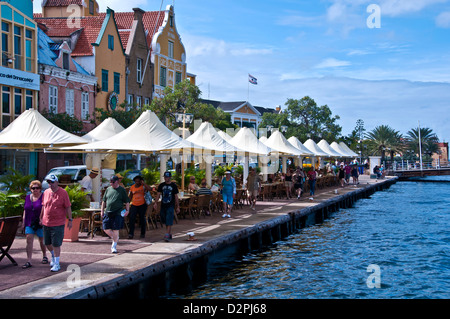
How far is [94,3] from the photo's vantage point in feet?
159

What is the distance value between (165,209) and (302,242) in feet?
24.7

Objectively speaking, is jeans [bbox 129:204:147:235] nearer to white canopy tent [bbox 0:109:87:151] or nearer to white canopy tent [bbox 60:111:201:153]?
white canopy tent [bbox 60:111:201:153]

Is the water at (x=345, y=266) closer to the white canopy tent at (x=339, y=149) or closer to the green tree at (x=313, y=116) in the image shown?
the white canopy tent at (x=339, y=149)

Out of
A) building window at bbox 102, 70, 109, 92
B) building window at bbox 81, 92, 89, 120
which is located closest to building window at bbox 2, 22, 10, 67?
building window at bbox 81, 92, 89, 120

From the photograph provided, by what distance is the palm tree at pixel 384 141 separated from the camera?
3374 inches

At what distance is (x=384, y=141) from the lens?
281 ft

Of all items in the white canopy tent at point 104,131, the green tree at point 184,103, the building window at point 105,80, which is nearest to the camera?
the white canopy tent at point 104,131

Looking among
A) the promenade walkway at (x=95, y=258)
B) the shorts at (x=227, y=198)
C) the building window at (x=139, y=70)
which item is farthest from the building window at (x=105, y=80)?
the promenade walkway at (x=95, y=258)

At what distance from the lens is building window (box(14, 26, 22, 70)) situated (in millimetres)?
30656

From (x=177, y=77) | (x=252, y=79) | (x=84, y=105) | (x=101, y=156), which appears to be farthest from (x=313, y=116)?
(x=101, y=156)

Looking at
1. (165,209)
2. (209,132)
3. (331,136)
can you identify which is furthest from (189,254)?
(331,136)

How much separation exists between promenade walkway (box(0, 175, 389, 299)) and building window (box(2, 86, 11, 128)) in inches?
658
